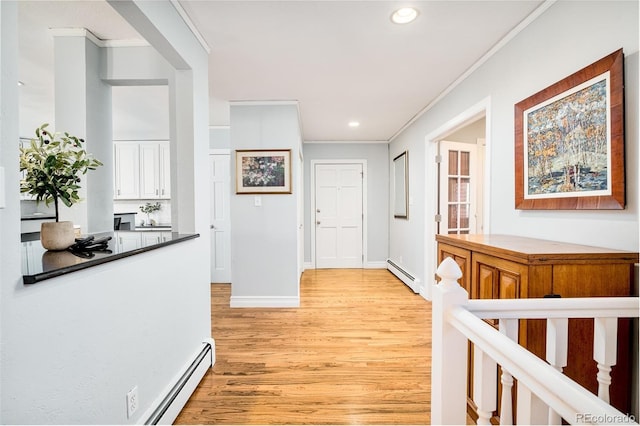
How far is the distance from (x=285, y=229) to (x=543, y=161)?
2461 millimetres

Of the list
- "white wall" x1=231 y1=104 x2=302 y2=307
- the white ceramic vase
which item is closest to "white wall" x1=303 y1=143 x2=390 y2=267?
"white wall" x1=231 y1=104 x2=302 y2=307

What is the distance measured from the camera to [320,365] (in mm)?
2203

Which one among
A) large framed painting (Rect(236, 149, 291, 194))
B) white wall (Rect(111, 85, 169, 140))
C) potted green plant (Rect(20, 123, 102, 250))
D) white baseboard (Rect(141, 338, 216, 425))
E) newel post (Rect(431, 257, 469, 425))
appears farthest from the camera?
large framed painting (Rect(236, 149, 291, 194))

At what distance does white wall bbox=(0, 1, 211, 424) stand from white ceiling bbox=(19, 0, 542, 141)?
39 centimetres

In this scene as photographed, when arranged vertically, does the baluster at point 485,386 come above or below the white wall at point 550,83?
below

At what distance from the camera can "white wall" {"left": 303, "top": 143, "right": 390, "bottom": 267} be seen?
5500 mm

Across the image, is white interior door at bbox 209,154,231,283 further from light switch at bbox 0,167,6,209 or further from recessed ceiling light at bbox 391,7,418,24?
light switch at bbox 0,167,6,209

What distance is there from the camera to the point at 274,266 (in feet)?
11.3

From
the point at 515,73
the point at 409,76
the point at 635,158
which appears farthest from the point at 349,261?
the point at 635,158

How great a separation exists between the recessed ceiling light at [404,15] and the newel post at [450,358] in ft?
5.31

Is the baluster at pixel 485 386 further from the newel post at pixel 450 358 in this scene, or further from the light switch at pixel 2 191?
the light switch at pixel 2 191

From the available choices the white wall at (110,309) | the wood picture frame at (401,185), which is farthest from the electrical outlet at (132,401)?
the wood picture frame at (401,185)

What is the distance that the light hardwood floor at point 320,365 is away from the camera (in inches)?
67.8

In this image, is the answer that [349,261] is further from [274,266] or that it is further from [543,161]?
[543,161]
